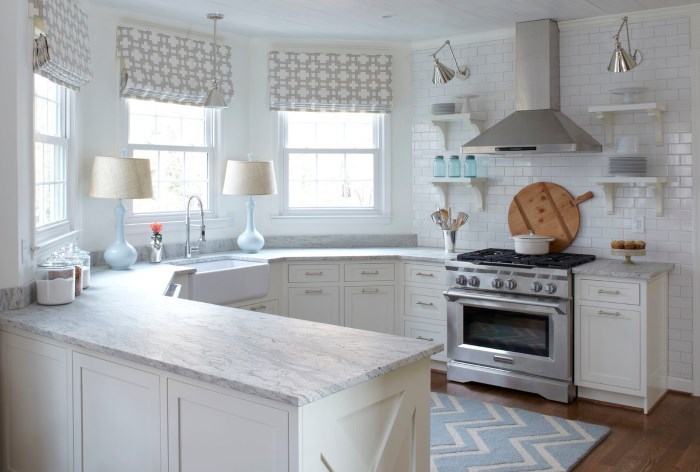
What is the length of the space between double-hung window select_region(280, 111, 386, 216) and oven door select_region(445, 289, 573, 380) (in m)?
1.44

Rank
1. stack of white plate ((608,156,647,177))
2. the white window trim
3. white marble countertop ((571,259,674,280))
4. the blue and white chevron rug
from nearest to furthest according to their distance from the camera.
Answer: the blue and white chevron rug
white marble countertop ((571,259,674,280))
stack of white plate ((608,156,647,177))
the white window trim

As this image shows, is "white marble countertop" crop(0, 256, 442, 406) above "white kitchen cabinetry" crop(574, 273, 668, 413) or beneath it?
above

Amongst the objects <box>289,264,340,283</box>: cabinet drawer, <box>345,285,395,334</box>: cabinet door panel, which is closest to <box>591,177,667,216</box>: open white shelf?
<box>345,285,395,334</box>: cabinet door panel

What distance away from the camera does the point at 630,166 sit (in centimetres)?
499

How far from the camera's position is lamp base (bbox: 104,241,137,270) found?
4.72 m

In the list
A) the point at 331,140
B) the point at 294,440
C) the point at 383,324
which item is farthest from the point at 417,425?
the point at 331,140

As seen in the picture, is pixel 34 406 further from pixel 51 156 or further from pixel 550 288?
pixel 550 288

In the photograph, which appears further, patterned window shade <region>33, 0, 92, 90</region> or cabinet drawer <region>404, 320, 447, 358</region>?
cabinet drawer <region>404, 320, 447, 358</region>

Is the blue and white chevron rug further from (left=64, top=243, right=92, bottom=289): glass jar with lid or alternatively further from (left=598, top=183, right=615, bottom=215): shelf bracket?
(left=64, top=243, right=92, bottom=289): glass jar with lid

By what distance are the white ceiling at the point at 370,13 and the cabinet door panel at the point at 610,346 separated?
2066mm

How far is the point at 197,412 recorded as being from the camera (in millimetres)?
2422

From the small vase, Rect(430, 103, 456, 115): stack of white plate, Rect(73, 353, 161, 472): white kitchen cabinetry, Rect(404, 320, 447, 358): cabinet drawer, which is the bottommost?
Rect(404, 320, 447, 358): cabinet drawer

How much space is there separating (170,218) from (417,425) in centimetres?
348

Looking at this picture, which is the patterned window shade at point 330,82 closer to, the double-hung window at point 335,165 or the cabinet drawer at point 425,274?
the double-hung window at point 335,165
